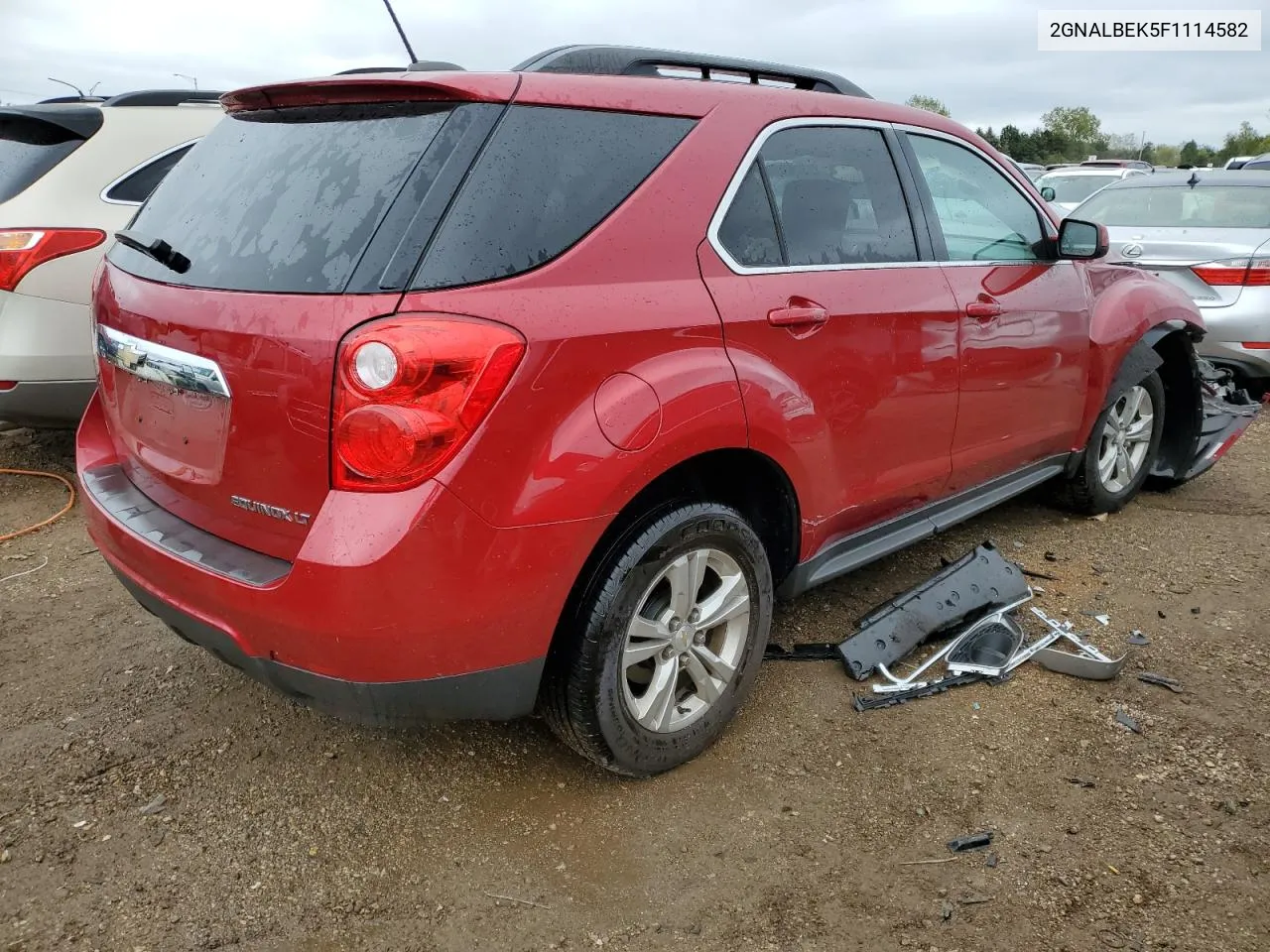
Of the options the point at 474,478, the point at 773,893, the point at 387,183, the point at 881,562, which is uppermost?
the point at 387,183

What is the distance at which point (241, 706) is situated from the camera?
9.45ft

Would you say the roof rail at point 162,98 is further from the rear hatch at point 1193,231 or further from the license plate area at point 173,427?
the rear hatch at point 1193,231

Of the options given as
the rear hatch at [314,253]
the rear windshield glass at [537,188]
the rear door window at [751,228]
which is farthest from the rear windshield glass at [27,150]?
the rear door window at [751,228]

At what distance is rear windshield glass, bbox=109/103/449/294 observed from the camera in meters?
2.03

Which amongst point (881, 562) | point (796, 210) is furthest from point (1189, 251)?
point (796, 210)

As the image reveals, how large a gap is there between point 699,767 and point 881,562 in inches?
65.6

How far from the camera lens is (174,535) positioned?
88.5 inches

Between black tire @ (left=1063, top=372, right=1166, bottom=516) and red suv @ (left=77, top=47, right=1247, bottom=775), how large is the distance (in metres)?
1.52

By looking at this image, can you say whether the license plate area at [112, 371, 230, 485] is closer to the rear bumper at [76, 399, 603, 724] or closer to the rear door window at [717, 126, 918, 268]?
the rear bumper at [76, 399, 603, 724]

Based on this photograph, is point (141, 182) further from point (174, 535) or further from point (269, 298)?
point (269, 298)

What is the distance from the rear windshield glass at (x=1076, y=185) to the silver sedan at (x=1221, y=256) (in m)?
8.23

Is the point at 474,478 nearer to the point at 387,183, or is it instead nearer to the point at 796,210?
the point at 387,183

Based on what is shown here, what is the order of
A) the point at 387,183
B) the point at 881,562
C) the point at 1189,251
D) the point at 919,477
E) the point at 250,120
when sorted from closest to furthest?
the point at 387,183 < the point at 250,120 < the point at 919,477 < the point at 881,562 < the point at 1189,251

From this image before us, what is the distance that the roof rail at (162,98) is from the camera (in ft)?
15.9
